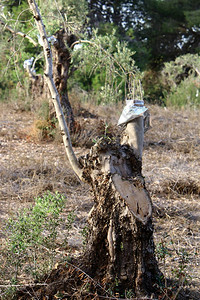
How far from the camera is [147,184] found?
3.85 metres

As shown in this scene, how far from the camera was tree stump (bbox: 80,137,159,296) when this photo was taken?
1625mm

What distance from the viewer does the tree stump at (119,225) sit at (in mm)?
1625

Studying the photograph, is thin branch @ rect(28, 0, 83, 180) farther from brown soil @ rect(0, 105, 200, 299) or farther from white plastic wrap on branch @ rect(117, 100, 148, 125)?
brown soil @ rect(0, 105, 200, 299)

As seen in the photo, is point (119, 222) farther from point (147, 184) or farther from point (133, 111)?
point (147, 184)

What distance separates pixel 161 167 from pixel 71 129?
6.24ft

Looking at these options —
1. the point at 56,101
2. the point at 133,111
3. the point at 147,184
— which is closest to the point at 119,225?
the point at 133,111

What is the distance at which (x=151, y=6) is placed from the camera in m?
15.9

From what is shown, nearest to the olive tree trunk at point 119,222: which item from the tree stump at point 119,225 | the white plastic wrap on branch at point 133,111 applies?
the tree stump at point 119,225

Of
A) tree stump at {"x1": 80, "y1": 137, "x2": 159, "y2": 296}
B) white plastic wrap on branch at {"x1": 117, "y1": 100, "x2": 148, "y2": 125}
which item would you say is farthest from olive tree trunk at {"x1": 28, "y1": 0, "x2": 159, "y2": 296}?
white plastic wrap on branch at {"x1": 117, "y1": 100, "x2": 148, "y2": 125}

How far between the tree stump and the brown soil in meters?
0.09

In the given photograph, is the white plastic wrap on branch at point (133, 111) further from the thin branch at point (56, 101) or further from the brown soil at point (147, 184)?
the brown soil at point (147, 184)

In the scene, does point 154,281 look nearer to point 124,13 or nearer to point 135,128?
point 135,128

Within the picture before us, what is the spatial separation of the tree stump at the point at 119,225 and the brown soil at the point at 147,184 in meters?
0.09

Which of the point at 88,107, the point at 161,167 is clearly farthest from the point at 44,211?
the point at 88,107
